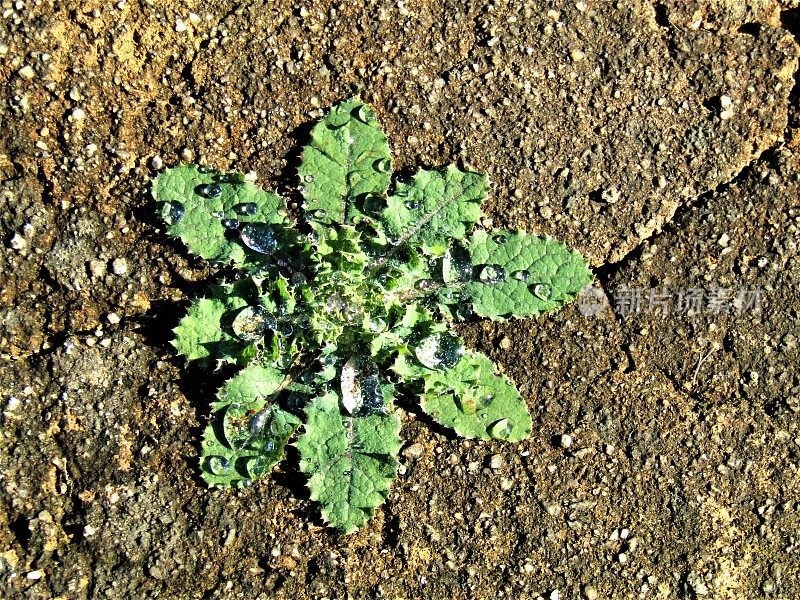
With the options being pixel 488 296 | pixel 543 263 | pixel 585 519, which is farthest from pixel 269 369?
pixel 585 519

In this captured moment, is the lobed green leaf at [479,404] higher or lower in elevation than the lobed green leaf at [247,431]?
lower

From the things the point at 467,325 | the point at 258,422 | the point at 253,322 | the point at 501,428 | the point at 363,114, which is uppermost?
the point at 363,114

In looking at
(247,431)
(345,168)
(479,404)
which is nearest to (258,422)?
(247,431)

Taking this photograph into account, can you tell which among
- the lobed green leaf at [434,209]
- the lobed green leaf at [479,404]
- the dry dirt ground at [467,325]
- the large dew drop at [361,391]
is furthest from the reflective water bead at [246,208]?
the lobed green leaf at [479,404]

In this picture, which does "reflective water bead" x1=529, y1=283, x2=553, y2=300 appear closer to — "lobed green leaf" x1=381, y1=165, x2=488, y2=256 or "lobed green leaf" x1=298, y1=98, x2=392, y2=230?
"lobed green leaf" x1=381, y1=165, x2=488, y2=256

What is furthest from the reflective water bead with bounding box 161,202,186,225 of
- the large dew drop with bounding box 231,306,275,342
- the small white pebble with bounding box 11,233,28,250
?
the small white pebble with bounding box 11,233,28,250

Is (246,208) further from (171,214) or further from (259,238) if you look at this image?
(171,214)

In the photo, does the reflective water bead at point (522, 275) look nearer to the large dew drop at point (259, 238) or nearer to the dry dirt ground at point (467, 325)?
the dry dirt ground at point (467, 325)

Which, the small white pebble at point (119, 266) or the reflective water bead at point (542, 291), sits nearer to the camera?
the reflective water bead at point (542, 291)
